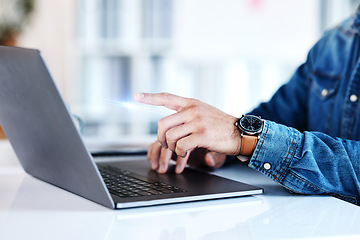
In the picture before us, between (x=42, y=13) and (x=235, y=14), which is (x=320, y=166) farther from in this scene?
(x=42, y=13)

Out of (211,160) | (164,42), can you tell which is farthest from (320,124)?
(164,42)

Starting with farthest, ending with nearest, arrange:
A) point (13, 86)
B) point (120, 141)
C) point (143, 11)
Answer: point (143, 11) < point (120, 141) < point (13, 86)

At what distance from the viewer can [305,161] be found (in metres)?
0.81

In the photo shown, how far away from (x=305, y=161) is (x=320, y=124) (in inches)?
23.9

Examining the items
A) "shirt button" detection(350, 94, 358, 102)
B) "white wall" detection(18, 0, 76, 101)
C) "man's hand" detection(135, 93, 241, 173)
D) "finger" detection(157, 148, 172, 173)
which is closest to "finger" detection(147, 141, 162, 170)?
"finger" detection(157, 148, 172, 173)

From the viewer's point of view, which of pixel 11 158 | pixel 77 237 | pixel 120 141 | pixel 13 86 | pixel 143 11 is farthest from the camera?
pixel 143 11

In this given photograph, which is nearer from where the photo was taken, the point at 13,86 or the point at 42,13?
the point at 13,86

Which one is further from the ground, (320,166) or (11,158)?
(320,166)

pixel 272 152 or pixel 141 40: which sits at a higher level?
pixel 272 152

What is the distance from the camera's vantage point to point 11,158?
117cm

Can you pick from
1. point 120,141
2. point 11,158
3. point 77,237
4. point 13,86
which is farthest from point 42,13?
point 77,237

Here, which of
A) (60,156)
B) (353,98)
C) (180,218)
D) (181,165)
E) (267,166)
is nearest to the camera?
(180,218)

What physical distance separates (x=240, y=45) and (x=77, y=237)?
3.59 m

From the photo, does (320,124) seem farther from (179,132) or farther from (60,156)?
(60,156)
